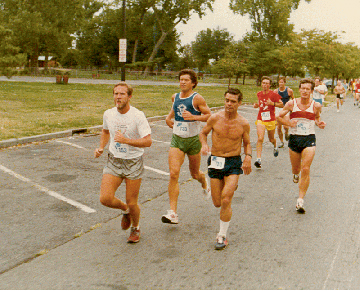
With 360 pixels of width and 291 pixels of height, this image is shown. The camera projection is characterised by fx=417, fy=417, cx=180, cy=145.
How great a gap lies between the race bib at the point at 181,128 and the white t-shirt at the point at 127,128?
110cm

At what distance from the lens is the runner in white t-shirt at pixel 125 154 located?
4.36 metres

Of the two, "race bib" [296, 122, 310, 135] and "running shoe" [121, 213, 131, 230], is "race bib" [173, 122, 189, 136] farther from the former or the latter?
"race bib" [296, 122, 310, 135]

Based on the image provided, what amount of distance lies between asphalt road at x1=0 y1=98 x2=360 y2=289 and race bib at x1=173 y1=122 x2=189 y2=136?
1.08 meters

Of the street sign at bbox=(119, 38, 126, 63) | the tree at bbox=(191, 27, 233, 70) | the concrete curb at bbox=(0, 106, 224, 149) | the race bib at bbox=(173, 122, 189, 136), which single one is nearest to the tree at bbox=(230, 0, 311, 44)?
the tree at bbox=(191, 27, 233, 70)

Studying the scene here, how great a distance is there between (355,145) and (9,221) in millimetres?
9633

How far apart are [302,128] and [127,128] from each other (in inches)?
115

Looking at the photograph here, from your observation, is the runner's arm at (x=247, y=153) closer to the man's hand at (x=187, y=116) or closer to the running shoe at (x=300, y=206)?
the man's hand at (x=187, y=116)

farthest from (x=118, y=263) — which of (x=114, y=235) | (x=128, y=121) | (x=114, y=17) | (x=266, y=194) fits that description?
(x=114, y=17)

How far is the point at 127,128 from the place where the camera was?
443 cm

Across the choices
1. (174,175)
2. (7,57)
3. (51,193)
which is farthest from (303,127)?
(7,57)

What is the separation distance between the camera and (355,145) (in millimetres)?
11648

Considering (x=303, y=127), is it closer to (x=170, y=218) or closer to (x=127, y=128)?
(x=170, y=218)

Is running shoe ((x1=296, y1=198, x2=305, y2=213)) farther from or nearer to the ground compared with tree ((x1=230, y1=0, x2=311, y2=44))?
nearer to the ground

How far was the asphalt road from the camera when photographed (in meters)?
3.75
